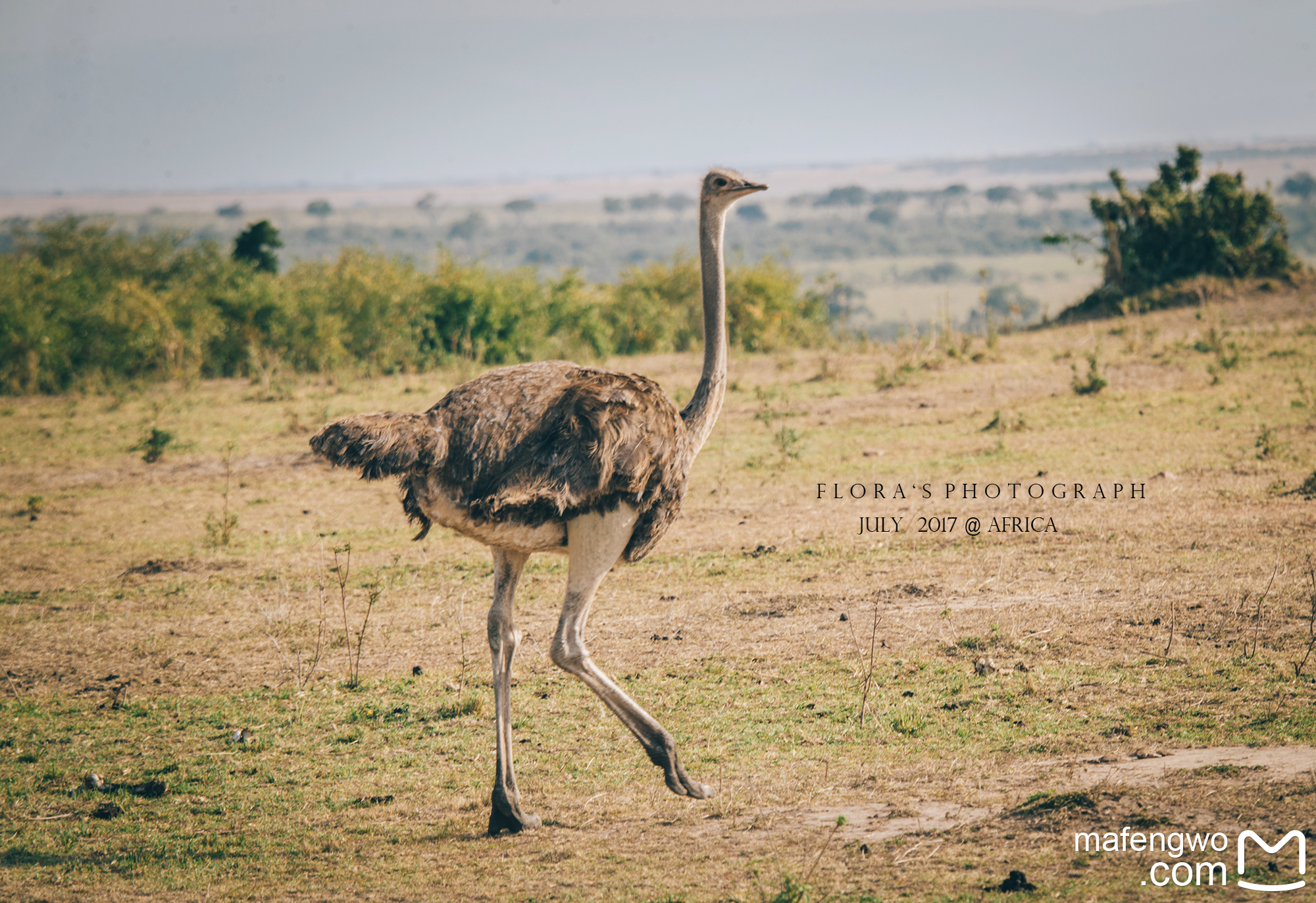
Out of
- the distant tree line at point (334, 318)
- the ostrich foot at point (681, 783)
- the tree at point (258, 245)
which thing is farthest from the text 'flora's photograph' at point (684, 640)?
the tree at point (258, 245)

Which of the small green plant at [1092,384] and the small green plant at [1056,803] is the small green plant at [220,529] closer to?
→ the small green plant at [1056,803]

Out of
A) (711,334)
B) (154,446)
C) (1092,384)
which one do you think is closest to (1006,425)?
(1092,384)

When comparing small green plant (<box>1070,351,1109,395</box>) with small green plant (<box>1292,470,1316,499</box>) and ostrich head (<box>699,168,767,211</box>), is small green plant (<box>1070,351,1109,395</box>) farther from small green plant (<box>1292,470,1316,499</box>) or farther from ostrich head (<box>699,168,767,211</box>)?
ostrich head (<box>699,168,767,211</box>)

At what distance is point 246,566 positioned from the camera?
9078 millimetres

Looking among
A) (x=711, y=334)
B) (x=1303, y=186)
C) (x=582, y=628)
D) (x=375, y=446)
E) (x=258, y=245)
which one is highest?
(x=1303, y=186)

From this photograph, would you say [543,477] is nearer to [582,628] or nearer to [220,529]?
[582,628]

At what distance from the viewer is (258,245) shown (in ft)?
86.1

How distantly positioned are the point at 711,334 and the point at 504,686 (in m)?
1.94

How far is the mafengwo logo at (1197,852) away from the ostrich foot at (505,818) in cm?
210

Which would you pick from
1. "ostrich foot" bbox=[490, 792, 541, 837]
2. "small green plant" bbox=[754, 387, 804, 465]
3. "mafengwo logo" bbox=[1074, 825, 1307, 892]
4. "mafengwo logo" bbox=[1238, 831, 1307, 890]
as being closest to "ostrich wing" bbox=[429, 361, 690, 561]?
"ostrich foot" bbox=[490, 792, 541, 837]

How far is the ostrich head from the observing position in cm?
585

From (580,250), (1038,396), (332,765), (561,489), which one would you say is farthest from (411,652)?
(580,250)

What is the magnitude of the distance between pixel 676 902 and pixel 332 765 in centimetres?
220

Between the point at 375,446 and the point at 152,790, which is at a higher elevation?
the point at 375,446
